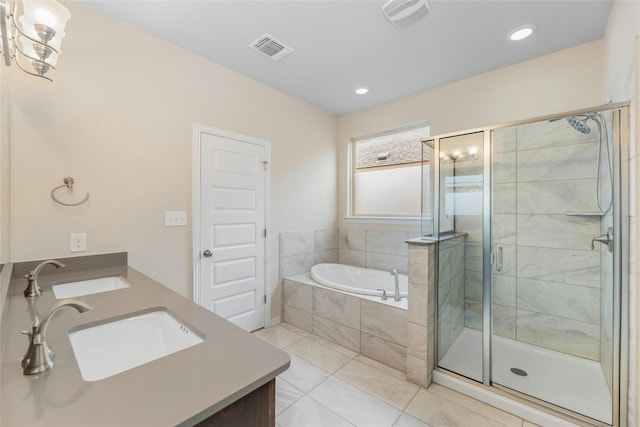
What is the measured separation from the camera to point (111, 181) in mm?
1856

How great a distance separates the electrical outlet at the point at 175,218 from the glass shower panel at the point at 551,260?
2.43 metres

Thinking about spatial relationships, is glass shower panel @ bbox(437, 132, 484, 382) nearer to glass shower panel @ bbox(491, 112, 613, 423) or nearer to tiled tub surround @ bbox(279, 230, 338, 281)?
glass shower panel @ bbox(491, 112, 613, 423)

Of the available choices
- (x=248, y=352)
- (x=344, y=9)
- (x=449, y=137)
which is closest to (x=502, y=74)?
(x=449, y=137)

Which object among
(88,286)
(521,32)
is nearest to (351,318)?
(88,286)

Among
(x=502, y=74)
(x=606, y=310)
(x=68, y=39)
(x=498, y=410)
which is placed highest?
(x=502, y=74)

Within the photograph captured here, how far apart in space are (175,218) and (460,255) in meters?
2.50

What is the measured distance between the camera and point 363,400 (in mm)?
1796

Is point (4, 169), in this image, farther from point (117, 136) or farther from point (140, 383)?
point (140, 383)

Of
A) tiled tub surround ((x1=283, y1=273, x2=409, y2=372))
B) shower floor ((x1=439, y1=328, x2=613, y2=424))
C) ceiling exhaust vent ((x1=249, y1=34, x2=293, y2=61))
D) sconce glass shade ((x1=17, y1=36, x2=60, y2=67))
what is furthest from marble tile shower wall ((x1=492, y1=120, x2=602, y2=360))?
sconce glass shade ((x1=17, y1=36, x2=60, y2=67))

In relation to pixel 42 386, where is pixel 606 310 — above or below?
below

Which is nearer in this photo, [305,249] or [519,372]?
[519,372]

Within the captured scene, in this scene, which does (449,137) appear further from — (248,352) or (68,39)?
(68,39)

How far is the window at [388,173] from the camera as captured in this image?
3.14 metres

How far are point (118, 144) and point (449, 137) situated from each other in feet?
8.04
